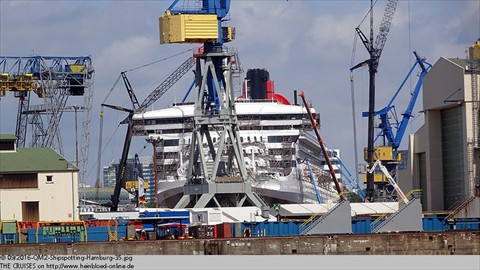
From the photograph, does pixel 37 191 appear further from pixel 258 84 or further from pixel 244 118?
pixel 258 84

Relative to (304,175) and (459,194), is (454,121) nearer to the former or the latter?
(459,194)

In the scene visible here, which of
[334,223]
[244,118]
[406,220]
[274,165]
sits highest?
[244,118]

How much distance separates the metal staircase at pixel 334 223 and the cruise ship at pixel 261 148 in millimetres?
59267

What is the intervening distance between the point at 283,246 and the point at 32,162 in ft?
105

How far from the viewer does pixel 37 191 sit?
104 m

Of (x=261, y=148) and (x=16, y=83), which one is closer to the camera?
(x=16, y=83)

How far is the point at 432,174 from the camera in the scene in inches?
4405

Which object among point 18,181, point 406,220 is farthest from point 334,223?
point 18,181

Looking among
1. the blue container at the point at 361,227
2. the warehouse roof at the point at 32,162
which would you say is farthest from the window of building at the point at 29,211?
the blue container at the point at 361,227

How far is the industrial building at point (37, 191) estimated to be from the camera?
103 m

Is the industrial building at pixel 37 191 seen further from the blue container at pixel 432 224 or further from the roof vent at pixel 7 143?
the blue container at pixel 432 224

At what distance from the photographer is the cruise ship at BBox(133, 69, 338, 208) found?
156750mm

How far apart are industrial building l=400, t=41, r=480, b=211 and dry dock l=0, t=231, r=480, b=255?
999 inches

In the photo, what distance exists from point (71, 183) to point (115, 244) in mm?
24076
